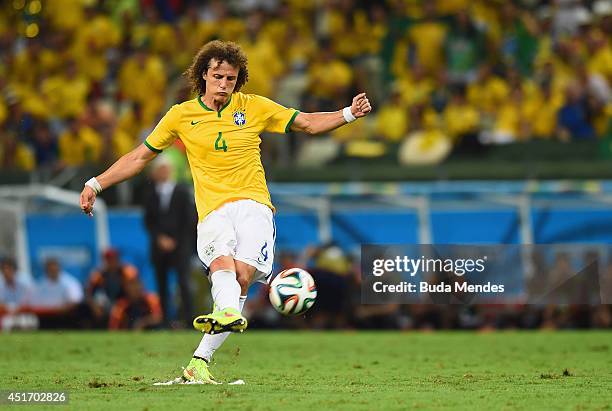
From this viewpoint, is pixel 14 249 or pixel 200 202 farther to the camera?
pixel 14 249

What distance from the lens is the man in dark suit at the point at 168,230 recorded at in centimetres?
1736

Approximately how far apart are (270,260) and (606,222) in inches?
360

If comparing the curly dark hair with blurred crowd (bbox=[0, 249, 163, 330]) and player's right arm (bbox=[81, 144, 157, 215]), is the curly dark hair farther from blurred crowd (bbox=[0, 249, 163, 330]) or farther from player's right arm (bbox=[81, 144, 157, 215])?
blurred crowd (bbox=[0, 249, 163, 330])

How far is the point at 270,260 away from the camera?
9375 millimetres

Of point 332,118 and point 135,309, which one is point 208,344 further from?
point 135,309

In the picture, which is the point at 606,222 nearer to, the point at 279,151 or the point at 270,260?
the point at 279,151

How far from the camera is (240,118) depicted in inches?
369

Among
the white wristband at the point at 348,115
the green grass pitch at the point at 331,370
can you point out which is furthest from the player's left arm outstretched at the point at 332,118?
the green grass pitch at the point at 331,370

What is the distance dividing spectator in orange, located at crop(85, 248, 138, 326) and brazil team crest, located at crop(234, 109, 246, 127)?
934 cm

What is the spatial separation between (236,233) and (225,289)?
0.51m

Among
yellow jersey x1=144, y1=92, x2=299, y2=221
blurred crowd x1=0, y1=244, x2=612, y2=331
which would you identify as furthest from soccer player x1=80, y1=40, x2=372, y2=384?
blurred crowd x1=0, y1=244, x2=612, y2=331

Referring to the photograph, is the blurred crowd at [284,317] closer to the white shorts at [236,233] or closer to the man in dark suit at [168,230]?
the man in dark suit at [168,230]

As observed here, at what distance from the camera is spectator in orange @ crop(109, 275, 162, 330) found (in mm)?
18453

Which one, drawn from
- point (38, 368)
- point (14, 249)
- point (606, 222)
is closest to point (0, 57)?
point (14, 249)
